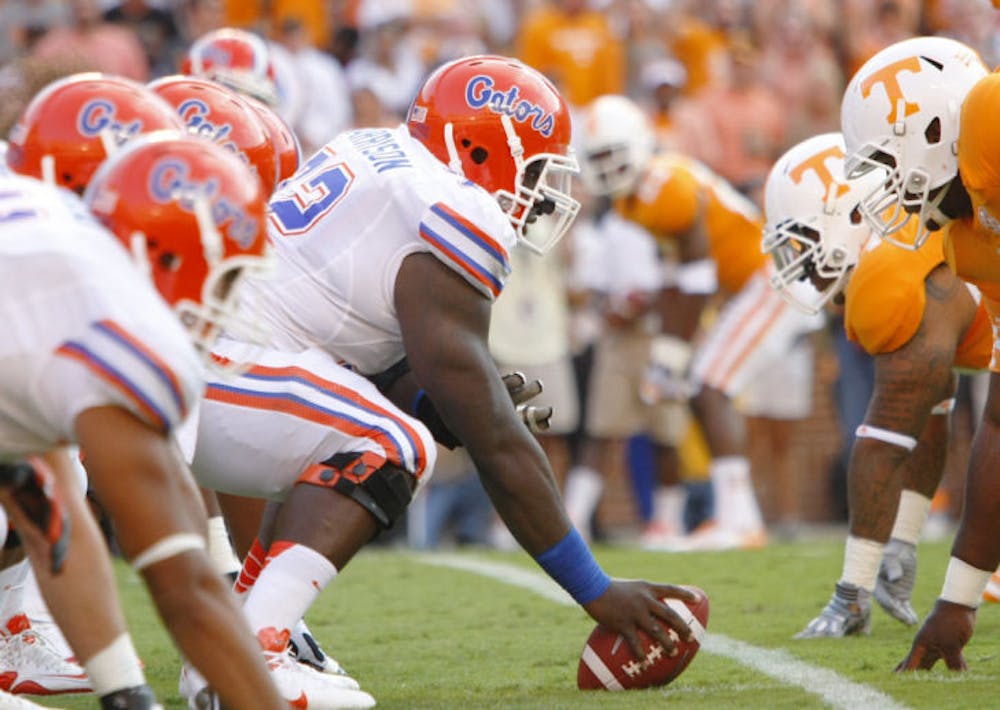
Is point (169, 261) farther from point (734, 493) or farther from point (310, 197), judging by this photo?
point (734, 493)

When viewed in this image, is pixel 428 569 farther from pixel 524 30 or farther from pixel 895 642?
pixel 524 30

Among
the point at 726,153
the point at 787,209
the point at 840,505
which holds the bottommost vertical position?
the point at 840,505

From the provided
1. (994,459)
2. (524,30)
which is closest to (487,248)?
(994,459)

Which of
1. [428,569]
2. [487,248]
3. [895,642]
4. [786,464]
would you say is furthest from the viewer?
[786,464]

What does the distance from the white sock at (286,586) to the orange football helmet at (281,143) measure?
1332 mm

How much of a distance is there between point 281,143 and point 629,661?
1.71 m

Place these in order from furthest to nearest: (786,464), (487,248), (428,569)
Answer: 1. (786,464)
2. (428,569)
3. (487,248)

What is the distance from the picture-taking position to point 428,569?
24.2 ft

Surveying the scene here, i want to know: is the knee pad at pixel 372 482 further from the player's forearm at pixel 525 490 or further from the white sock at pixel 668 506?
the white sock at pixel 668 506

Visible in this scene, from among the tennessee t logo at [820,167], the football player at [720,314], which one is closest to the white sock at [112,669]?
the tennessee t logo at [820,167]

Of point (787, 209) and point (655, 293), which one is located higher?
point (787, 209)

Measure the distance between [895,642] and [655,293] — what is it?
4.76m

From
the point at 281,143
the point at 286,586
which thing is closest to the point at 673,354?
the point at 281,143

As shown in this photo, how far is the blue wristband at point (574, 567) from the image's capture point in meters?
3.92
